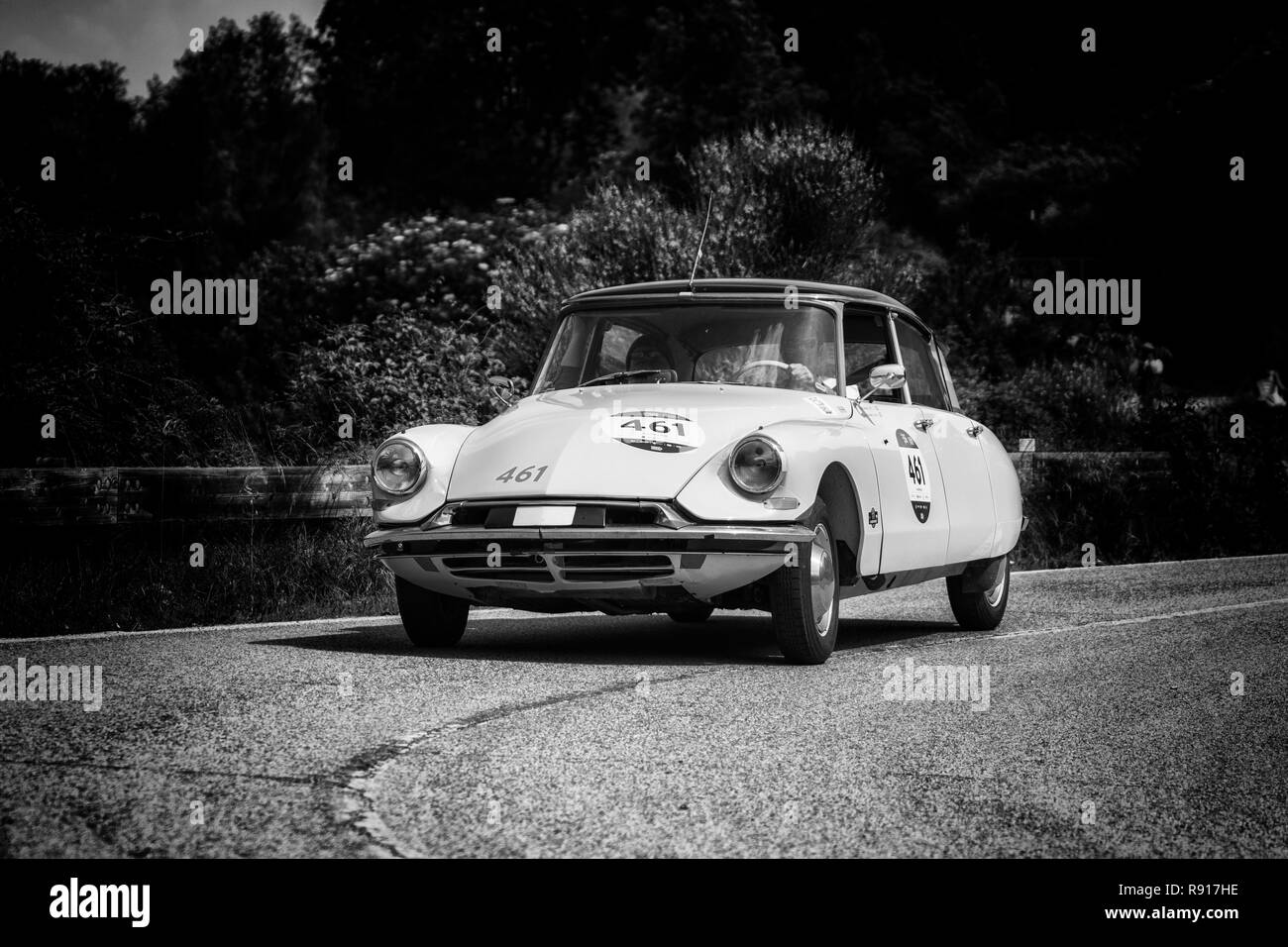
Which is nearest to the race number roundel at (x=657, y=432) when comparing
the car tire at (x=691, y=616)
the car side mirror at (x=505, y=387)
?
the car side mirror at (x=505, y=387)

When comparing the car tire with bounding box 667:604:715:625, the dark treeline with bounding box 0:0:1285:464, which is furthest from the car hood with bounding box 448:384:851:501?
the dark treeline with bounding box 0:0:1285:464

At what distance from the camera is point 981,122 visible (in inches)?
1645

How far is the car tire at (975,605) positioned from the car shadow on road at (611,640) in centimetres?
16

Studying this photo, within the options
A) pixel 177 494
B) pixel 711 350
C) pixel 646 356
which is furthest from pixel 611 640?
pixel 177 494

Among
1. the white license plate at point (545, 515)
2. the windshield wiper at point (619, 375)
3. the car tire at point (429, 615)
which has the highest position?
the windshield wiper at point (619, 375)

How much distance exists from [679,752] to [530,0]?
Answer: 143 feet

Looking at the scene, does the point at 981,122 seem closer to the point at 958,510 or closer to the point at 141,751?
the point at 958,510

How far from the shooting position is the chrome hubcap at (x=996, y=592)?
9133 millimetres

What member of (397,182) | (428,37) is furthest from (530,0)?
(397,182)

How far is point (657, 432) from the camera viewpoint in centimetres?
702

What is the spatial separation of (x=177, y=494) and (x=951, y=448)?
14.8ft

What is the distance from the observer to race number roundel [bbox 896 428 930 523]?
800 centimetres

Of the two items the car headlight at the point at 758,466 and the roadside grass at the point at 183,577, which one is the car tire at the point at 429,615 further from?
the roadside grass at the point at 183,577

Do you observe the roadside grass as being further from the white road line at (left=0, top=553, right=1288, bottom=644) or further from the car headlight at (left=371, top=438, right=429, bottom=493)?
the car headlight at (left=371, top=438, right=429, bottom=493)
